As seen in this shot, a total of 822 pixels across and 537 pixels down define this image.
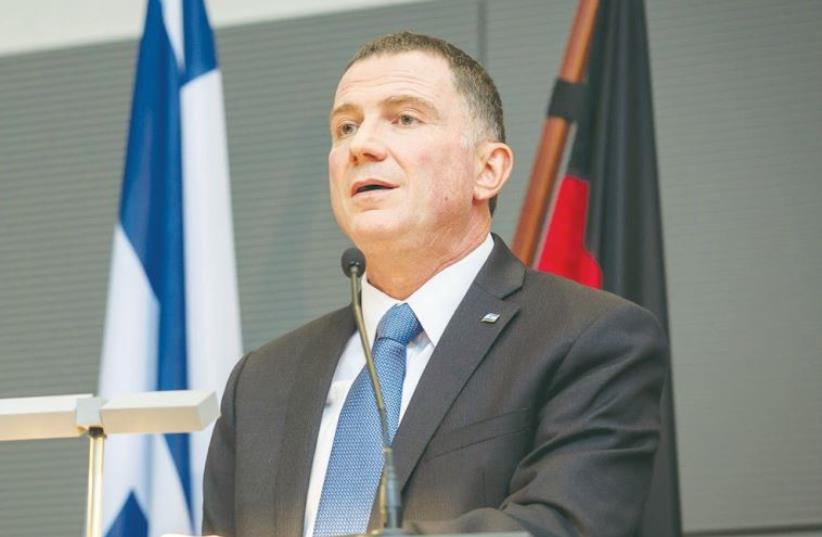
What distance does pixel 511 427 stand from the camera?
90.7 inches

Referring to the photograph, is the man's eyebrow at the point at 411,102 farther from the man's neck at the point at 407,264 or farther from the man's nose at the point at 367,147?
the man's neck at the point at 407,264

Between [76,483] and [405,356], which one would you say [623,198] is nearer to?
[405,356]

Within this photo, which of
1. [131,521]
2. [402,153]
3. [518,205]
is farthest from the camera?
[518,205]

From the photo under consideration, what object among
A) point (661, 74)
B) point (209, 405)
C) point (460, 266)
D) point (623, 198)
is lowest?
point (209, 405)

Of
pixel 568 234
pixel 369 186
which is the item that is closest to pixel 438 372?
pixel 369 186

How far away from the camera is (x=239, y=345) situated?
11.8ft

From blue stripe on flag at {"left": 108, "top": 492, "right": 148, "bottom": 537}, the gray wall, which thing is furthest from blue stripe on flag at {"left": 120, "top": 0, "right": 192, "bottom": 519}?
the gray wall

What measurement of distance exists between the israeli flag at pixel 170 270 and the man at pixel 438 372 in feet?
2.45

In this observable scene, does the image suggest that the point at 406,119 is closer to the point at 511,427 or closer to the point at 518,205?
the point at 511,427

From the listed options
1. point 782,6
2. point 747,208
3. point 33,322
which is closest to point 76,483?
point 33,322

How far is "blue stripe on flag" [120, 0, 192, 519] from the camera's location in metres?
3.55

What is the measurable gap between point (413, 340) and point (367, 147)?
0.37m

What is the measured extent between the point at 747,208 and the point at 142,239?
5.45 feet

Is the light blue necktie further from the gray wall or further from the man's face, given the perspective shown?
the gray wall
